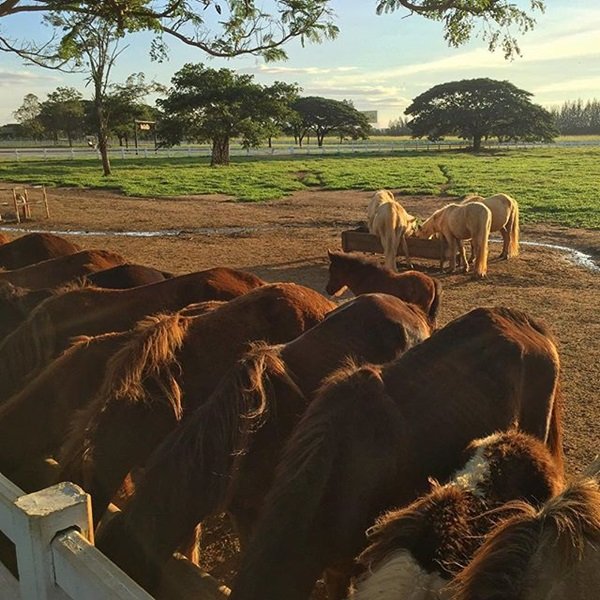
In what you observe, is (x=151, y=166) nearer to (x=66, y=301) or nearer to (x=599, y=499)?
(x=66, y=301)

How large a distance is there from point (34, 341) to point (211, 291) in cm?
144

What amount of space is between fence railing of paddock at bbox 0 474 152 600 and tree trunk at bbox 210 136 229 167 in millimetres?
39055

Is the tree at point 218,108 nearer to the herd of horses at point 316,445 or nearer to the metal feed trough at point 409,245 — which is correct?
the metal feed trough at point 409,245

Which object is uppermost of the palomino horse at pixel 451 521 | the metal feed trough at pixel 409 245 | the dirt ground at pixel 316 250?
the palomino horse at pixel 451 521

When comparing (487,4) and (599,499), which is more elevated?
(487,4)

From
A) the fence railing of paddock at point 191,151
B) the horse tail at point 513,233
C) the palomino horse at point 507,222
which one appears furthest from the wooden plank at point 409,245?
the fence railing of paddock at point 191,151

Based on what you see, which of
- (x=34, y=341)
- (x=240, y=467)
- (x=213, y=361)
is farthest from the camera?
(x=34, y=341)

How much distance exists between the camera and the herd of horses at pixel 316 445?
1.80m

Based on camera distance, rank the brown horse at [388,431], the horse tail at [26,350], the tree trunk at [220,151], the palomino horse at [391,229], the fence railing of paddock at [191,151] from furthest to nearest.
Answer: the fence railing of paddock at [191,151] < the tree trunk at [220,151] < the palomino horse at [391,229] < the horse tail at [26,350] < the brown horse at [388,431]

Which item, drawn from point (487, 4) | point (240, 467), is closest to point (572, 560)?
point (240, 467)

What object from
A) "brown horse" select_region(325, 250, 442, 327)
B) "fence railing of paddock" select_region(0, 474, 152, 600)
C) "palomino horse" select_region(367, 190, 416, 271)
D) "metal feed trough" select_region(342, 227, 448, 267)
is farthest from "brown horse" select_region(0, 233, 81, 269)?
"fence railing of paddock" select_region(0, 474, 152, 600)

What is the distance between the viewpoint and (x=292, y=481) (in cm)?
228

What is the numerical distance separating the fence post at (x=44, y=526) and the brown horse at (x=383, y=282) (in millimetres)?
5039

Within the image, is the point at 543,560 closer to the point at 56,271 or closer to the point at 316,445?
the point at 316,445
